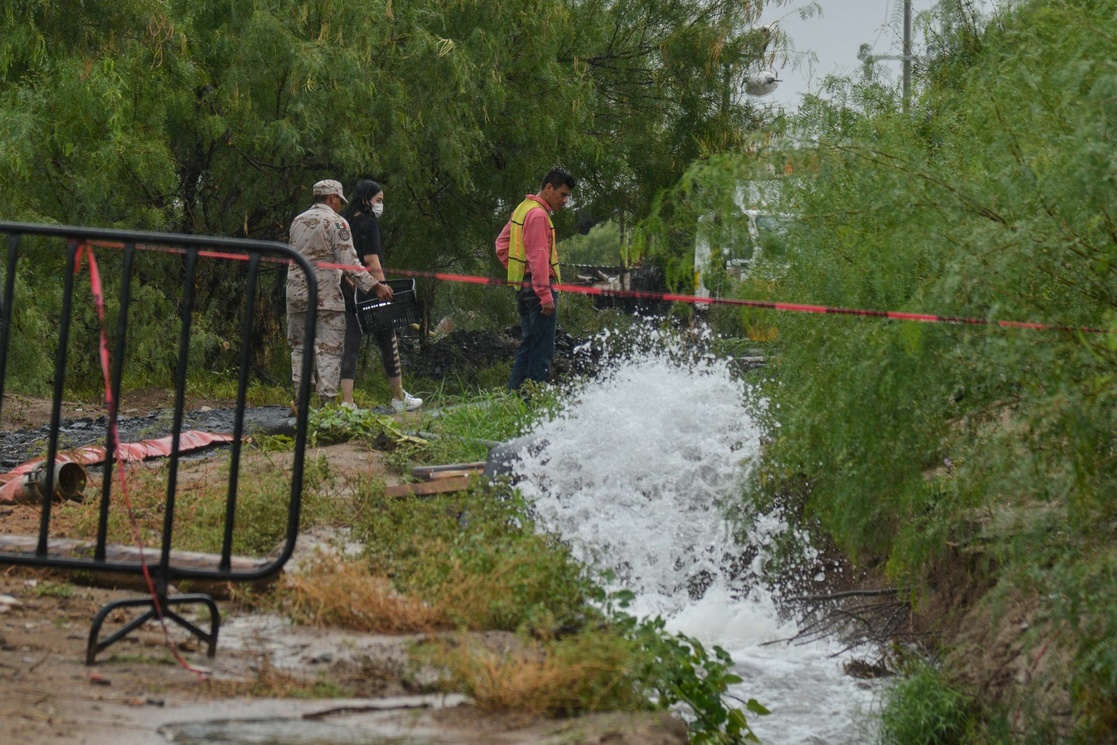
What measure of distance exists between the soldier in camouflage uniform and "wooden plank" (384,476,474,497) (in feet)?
10.1

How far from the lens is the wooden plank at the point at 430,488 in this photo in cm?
785

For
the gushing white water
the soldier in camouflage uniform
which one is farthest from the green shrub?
the soldier in camouflage uniform

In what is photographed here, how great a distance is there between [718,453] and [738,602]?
865 millimetres

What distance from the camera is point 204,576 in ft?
16.2

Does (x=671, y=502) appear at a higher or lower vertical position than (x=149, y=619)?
higher

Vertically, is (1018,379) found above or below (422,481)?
above

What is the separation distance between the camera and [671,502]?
799 cm

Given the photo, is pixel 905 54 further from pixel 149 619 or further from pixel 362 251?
pixel 149 619

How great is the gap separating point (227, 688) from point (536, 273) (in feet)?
21.2

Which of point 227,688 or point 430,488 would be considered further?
point 430,488

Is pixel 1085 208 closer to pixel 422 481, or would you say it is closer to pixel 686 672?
pixel 686 672

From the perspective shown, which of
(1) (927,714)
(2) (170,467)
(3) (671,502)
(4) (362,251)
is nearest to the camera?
(2) (170,467)

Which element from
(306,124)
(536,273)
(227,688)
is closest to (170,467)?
(227,688)

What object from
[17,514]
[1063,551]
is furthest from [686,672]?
[17,514]
